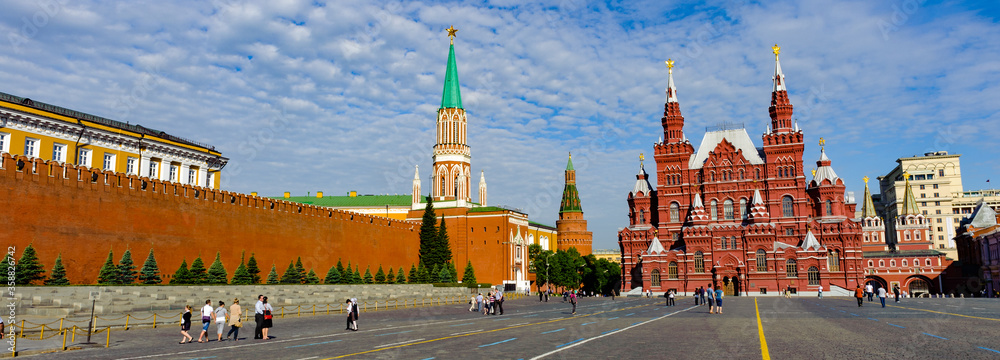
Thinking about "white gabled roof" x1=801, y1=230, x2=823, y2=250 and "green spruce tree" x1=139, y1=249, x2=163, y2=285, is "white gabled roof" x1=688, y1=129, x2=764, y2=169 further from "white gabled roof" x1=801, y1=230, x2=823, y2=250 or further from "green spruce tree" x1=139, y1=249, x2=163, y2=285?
"green spruce tree" x1=139, y1=249, x2=163, y2=285

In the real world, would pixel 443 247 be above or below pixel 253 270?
above

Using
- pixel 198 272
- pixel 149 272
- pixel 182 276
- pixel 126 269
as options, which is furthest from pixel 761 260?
pixel 126 269

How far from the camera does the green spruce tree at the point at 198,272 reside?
1377 inches

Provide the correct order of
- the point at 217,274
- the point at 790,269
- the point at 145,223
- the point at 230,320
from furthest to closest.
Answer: the point at 790,269 → the point at 217,274 → the point at 145,223 → the point at 230,320

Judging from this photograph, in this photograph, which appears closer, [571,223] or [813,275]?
[813,275]

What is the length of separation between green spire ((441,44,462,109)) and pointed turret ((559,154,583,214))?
4800 centimetres

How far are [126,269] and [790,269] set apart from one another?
60.2 metres

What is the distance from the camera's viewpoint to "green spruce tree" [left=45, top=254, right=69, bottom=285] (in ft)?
94.5

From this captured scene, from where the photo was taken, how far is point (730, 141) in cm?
7862

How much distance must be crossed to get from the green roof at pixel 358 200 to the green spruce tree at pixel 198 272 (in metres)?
56.7

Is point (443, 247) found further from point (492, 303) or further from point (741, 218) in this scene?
point (492, 303)

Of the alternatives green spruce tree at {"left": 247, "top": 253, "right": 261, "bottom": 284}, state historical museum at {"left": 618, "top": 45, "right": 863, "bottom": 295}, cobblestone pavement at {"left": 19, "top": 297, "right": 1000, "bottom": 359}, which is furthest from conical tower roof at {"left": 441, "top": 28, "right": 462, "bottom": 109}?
cobblestone pavement at {"left": 19, "top": 297, "right": 1000, "bottom": 359}

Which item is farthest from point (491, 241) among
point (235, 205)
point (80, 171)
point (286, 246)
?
point (80, 171)

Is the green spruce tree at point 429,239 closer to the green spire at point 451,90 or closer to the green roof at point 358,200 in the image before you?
→ the green spire at point 451,90
